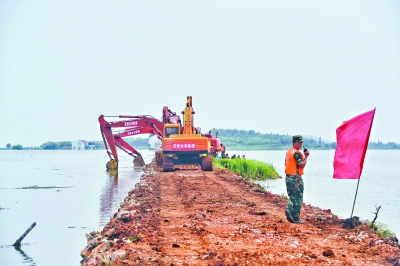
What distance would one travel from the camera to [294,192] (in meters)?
10.6

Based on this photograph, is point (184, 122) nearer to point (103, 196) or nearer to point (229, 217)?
point (103, 196)

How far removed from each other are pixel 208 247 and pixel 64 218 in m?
10.1

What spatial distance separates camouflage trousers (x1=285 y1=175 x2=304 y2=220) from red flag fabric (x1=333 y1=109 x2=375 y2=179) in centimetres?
81

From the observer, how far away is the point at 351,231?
10.0 meters

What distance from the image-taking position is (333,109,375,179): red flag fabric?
10.4 m

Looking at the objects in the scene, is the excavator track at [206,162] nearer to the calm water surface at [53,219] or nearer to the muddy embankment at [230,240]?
the calm water surface at [53,219]

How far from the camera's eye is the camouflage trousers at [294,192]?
1051cm

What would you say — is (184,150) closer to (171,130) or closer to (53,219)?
(171,130)

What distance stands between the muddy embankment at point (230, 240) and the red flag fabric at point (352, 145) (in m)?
1.07

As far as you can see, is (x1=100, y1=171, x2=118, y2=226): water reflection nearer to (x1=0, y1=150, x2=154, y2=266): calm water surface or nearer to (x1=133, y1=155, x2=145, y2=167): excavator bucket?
(x1=0, y1=150, x2=154, y2=266): calm water surface

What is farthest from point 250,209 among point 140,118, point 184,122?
point 140,118

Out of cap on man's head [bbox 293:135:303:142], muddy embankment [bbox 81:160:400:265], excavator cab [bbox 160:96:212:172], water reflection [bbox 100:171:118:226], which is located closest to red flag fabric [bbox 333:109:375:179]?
cap on man's head [bbox 293:135:303:142]

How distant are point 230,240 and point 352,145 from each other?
133 inches

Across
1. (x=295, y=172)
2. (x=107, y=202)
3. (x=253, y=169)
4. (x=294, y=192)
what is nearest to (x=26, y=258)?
(x=294, y=192)
